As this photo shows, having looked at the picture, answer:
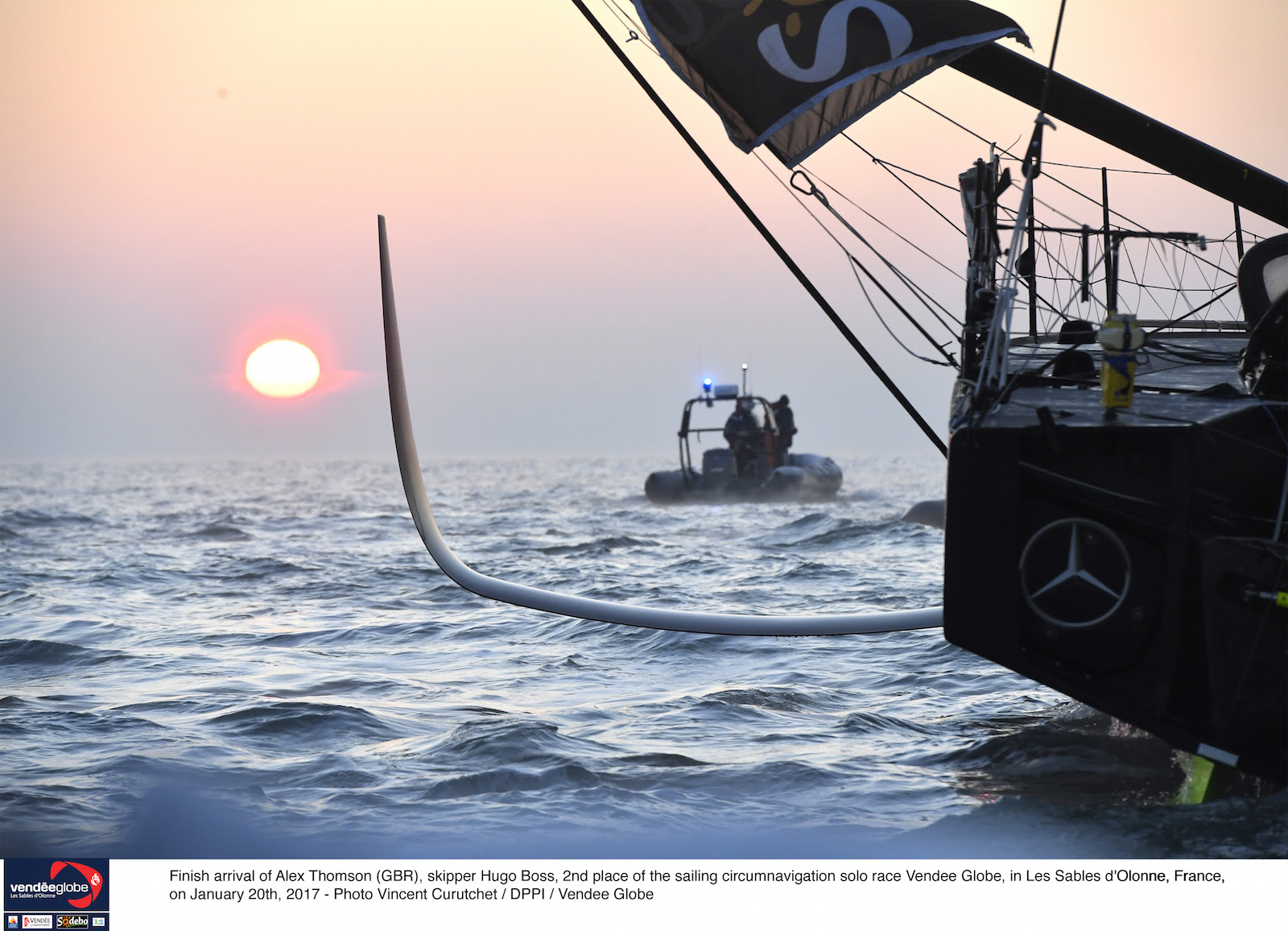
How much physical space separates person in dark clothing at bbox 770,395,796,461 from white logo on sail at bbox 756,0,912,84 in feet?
80.7

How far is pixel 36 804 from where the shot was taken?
15.4ft

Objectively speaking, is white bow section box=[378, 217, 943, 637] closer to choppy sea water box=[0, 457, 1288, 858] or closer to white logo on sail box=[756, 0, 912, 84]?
choppy sea water box=[0, 457, 1288, 858]

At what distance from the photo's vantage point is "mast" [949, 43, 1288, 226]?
5523mm

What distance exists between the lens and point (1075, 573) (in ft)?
13.7

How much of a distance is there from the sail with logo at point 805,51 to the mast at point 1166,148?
418 millimetres

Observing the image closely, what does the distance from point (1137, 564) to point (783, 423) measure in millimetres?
26691

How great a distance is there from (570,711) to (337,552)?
478 inches

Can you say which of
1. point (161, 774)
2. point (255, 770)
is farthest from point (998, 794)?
point (161, 774)

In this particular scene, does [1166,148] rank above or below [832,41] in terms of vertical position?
below
